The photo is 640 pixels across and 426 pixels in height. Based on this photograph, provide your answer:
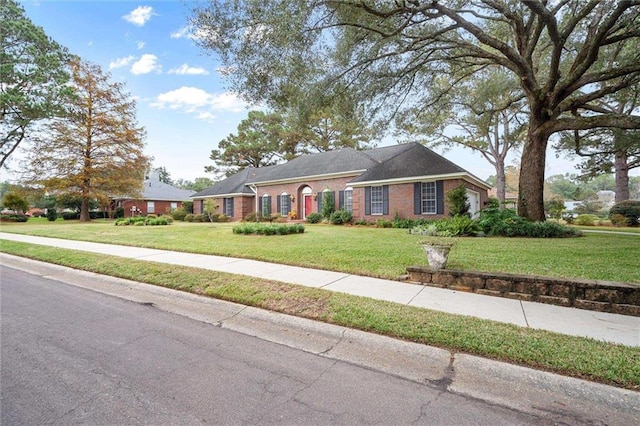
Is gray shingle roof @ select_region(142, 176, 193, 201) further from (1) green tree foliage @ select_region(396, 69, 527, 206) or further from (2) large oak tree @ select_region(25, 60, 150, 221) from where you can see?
(1) green tree foliage @ select_region(396, 69, 527, 206)

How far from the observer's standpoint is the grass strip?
2676 mm

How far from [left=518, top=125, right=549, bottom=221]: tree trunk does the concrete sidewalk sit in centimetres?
965

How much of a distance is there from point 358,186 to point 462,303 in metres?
14.9

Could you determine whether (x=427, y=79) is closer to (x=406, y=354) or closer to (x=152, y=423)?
(x=406, y=354)

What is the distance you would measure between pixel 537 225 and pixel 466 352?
996 centimetres

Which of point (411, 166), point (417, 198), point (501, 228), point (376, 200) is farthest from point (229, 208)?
point (501, 228)

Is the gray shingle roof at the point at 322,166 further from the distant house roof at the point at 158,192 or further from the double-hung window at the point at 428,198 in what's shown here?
the distant house roof at the point at 158,192

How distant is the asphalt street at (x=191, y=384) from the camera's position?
2150mm

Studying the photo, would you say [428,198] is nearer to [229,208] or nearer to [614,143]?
[614,143]

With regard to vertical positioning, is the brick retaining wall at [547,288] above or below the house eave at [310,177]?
below

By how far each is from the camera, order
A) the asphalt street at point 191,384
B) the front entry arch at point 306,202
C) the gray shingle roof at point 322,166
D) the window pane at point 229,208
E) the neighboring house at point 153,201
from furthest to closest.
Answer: the neighboring house at point 153,201, the window pane at point 229,208, the front entry arch at point 306,202, the gray shingle roof at point 322,166, the asphalt street at point 191,384

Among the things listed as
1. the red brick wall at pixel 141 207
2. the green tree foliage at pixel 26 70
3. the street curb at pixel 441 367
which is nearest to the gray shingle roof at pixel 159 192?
the red brick wall at pixel 141 207

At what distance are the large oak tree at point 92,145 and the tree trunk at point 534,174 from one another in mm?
30283

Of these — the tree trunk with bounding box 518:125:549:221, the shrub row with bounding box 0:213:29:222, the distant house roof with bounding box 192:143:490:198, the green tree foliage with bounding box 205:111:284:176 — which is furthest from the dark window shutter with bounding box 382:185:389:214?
the shrub row with bounding box 0:213:29:222
